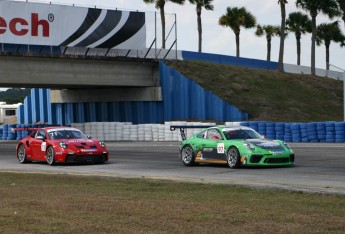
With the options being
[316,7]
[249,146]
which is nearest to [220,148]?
[249,146]

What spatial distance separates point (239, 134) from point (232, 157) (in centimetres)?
94

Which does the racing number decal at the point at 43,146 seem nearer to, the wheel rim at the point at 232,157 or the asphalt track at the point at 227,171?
the asphalt track at the point at 227,171

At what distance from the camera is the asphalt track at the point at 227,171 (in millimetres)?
15836

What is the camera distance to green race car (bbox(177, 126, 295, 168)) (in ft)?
66.8

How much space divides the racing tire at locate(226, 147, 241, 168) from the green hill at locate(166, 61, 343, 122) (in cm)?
2959

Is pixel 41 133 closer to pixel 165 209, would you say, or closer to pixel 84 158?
pixel 84 158

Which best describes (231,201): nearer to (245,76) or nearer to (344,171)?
(344,171)

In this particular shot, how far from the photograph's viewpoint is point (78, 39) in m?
51.0

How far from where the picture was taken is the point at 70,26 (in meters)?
50.8

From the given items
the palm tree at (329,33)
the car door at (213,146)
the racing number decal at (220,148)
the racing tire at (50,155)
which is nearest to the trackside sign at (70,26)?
the racing tire at (50,155)

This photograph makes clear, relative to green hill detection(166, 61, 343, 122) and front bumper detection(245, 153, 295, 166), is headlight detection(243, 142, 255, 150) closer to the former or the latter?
front bumper detection(245, 153, 295, 166)

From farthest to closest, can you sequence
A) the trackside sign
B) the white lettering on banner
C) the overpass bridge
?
1. the trackside sign
2. the white lettering on banner
3. the overpass bridge

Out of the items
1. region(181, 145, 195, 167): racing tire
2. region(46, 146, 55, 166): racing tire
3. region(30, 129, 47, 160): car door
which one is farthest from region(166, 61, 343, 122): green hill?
region(181, 145, 195, 167): racing tire

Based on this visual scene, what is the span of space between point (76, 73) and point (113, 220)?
40.1 metres
